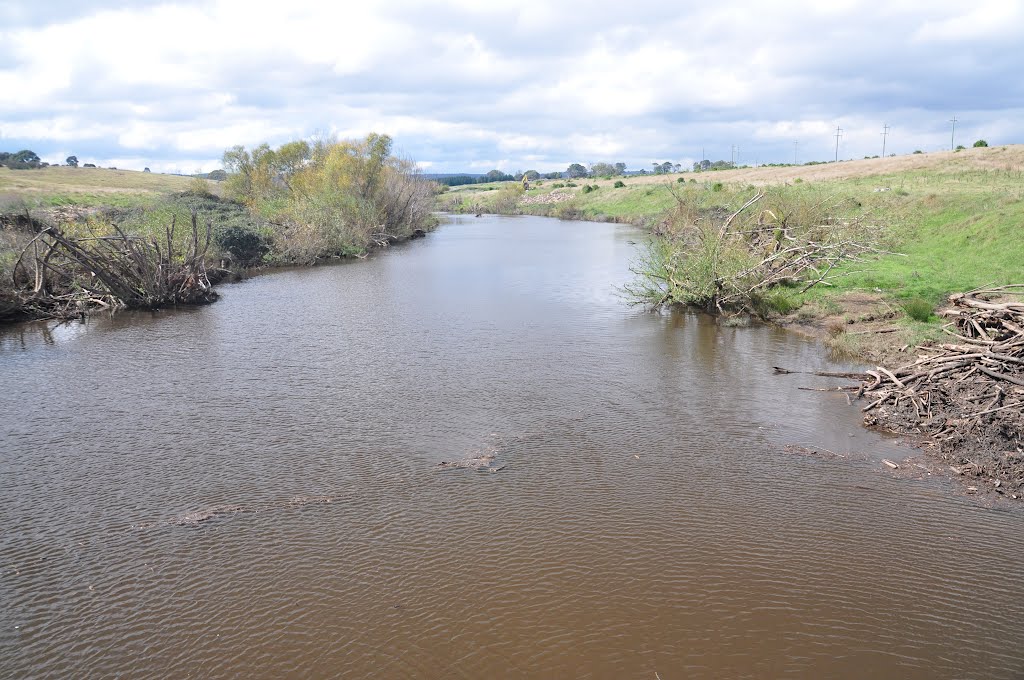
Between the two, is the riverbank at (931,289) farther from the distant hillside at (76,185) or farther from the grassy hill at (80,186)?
the distant hillside at (76,185)

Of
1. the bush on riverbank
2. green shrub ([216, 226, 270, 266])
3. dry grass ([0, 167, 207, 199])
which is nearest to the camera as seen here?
green shrub ([216, 226, 270, 266])

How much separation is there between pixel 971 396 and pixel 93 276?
22.1m

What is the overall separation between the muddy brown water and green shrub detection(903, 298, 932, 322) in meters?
3.31

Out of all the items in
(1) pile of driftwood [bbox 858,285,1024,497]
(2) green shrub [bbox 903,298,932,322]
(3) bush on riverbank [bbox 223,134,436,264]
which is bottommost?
(1) pile of driftwood [bbox 858,285,1024,497]

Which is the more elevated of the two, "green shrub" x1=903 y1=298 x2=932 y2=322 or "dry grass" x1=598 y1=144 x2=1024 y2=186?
"dry grass" x1=598 y1=144 x2=1024 y2=186

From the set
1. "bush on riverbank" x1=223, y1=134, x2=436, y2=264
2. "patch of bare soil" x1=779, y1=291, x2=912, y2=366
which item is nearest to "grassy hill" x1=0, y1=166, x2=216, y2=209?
"bush on riverbank" x1=223, y1=134, x2=436, y2=264

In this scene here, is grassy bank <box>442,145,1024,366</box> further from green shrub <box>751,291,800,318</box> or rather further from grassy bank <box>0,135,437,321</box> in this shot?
grassy bank <box>0,135,437,321</box>

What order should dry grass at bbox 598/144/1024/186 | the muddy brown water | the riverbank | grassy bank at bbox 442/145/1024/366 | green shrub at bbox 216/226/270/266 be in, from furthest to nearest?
dry grass at bbox 598/144/1024/186
green shrub at bbox 216/226/270/266
grassy bank at bbox 442/145/1024/366
the riverbank
the muddy brown water

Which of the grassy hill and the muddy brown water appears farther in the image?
the grassy hill

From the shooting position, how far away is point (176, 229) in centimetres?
2620

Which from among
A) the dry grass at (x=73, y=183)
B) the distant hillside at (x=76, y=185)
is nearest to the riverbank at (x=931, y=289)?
the distant hillside at (x=76, y=185)

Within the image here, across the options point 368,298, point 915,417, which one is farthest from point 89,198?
point 915,417

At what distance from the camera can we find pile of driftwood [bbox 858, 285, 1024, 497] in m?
9.11

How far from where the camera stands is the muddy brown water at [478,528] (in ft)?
19.9
